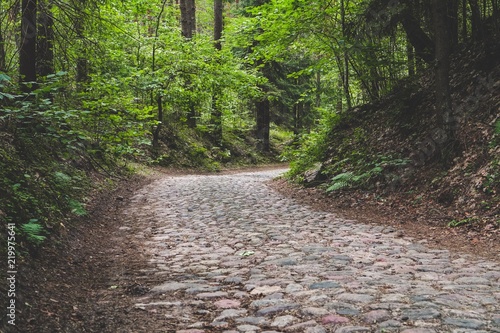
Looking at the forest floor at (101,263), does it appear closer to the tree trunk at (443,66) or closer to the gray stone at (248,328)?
the gray stone at (248,328)

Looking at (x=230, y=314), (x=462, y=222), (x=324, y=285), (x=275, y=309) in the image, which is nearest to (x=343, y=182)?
(x=462, y=222)

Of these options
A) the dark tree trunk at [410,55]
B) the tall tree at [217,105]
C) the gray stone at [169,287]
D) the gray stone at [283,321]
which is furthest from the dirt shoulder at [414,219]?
the tall tree at [217,105]

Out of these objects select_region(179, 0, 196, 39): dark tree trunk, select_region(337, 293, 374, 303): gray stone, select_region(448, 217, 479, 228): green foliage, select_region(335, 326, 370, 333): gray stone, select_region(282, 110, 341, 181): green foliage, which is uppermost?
select_region(179, 0, 196, 39): dark tree trunk

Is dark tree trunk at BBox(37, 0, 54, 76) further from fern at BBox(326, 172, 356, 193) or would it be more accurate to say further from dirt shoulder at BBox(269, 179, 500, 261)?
fern at BBox(326, 172, 356, 193)

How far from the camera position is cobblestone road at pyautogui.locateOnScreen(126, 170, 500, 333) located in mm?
3184

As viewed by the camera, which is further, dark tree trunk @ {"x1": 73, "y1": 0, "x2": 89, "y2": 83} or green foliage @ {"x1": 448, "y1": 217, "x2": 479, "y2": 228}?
dark tree trunk @ {"x1": 73, "y1": 0, "x2": 89, "y2": 83}

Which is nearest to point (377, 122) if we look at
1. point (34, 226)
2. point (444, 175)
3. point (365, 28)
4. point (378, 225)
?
point (365, 28)

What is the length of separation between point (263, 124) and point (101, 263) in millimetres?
A: 21237

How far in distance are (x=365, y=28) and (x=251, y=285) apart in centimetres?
830

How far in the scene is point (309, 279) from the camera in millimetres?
4238

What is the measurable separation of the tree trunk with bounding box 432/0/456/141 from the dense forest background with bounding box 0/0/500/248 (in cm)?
2

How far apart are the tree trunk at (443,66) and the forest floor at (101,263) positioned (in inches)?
71.1

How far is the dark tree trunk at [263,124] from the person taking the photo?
24.9 metres

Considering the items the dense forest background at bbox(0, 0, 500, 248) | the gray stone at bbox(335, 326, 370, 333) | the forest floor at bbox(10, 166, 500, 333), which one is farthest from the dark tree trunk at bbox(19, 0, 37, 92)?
the gray stone at bbox(335, 326, 370, 333)
